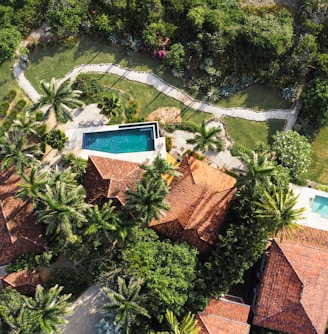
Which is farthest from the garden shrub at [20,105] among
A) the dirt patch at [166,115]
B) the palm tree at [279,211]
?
the palm tree at [279,211]

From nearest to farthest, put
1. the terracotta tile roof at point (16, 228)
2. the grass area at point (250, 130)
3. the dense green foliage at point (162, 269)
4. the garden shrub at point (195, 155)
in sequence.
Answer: the dense green foliage at point (162, 269), the terracotta tile roof at point (16, 228), the garden shrub at point (195, 155), the grass area at point (250, 130)

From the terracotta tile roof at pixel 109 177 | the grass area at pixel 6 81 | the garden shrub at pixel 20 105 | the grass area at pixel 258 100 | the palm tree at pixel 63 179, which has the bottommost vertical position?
the terracotta tile roof at pixel 109 177

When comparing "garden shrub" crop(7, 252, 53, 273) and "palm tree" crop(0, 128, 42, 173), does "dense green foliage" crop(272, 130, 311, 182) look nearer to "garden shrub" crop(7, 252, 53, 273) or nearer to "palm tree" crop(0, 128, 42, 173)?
"palm tree" crop(0, 128, 42, 173)

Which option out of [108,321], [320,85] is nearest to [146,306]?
[108,321]

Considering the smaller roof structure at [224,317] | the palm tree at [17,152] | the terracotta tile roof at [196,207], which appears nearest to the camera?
the smaller roof structure at [224,317]

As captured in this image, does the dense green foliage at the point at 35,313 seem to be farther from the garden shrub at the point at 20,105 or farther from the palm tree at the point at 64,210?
the garden shrub at the point at 20,105

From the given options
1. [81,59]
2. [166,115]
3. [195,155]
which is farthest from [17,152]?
[195,155]

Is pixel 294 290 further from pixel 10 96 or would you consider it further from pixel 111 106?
pixel 10 96

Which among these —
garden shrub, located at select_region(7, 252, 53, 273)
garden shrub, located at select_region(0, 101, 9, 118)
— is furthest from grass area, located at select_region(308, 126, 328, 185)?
garden shrub, located at select_region(0, 101, 9, 118)

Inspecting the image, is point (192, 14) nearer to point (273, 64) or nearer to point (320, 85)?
point (273, 64)
